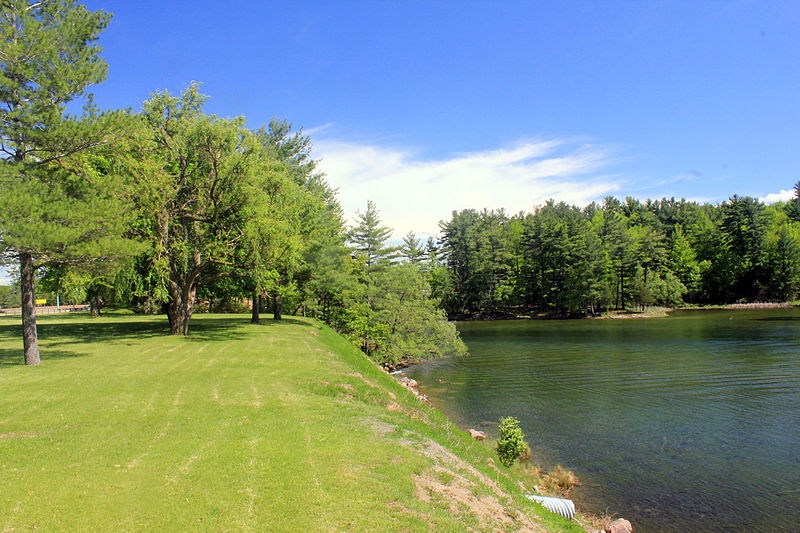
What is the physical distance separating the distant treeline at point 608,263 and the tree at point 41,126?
6353cm

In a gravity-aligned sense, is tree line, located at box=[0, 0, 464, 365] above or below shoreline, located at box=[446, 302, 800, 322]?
above

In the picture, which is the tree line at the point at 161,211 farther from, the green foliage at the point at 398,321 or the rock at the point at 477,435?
the rock at the point at 477,435

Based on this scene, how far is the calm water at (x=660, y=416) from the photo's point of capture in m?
11.9

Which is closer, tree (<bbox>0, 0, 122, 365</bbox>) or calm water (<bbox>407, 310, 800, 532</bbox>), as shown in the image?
calm water (<bbox>407, 310, 800, 532</bbox>)

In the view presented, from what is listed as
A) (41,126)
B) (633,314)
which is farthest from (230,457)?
(633,314)

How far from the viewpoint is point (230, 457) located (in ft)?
25.8

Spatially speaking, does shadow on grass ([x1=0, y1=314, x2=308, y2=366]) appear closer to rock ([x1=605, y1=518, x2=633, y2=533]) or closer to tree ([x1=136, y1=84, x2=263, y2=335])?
tree ([x1=136, y1=84, x2=263, y2=335])

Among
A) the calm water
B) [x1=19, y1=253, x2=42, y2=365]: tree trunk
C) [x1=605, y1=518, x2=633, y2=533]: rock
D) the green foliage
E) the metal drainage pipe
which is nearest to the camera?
the metal drainage pipe

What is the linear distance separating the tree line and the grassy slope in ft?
15.2

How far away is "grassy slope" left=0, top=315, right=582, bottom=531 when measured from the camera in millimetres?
6145

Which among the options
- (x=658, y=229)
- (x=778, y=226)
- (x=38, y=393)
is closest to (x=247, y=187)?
(x=38, y=393)

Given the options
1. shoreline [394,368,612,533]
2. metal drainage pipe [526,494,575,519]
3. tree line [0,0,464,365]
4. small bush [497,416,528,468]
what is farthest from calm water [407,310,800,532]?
tree line [0,0,464,365]

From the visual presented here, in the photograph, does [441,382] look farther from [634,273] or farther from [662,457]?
[634,273]

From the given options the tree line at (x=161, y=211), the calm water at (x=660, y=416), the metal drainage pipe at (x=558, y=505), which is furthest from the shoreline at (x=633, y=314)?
the metal drainage pipe at (x=558, y=505)
